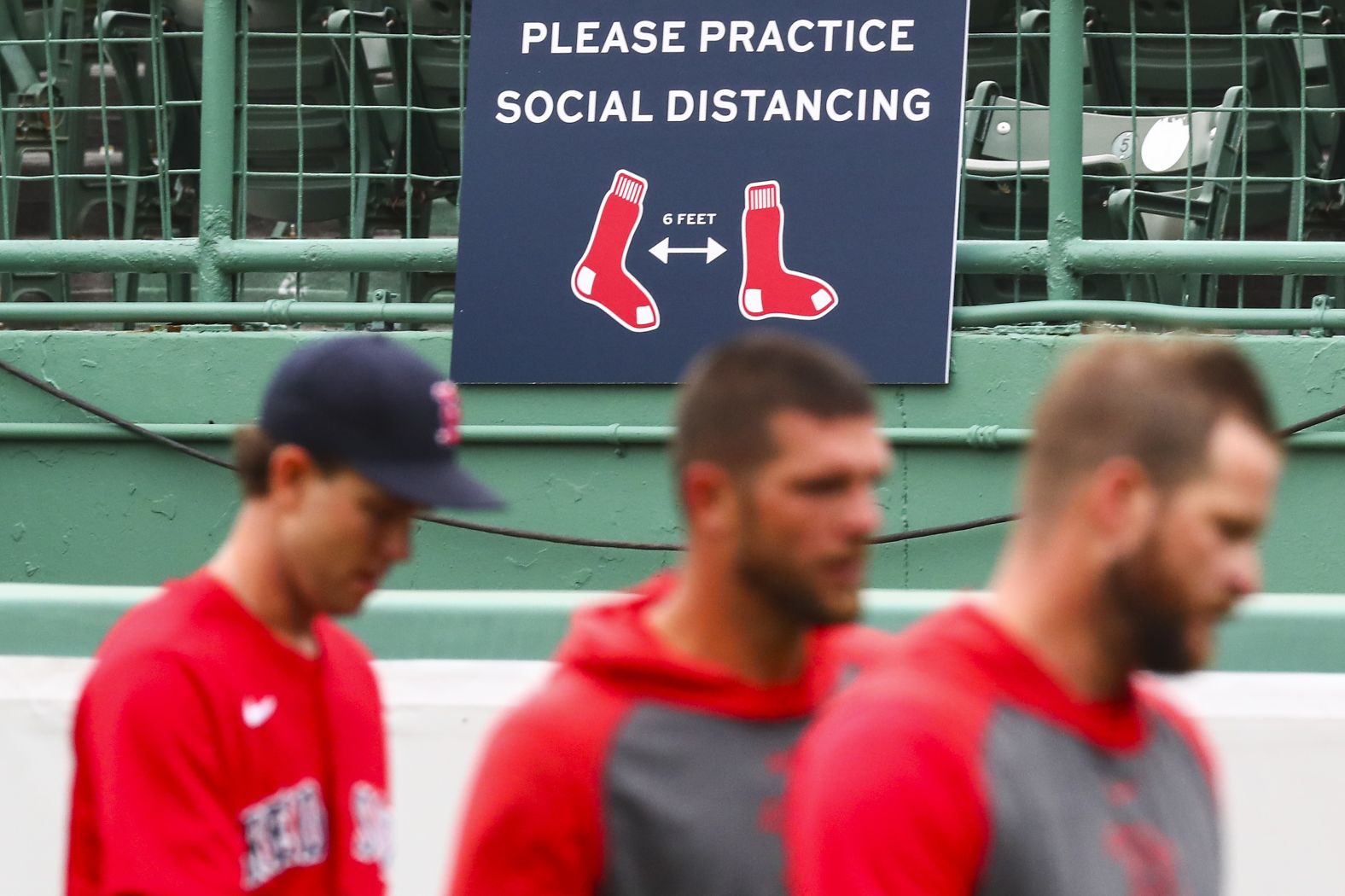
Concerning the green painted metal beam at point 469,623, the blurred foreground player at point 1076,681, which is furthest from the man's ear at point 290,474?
the green painted metal beam at point 469,623

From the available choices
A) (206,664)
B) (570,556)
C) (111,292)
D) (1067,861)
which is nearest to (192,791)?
(206,664)

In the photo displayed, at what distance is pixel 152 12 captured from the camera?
619 centimetres

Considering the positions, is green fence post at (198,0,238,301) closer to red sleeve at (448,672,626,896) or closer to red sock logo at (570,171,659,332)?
red sock logo at (570,171,659,332)

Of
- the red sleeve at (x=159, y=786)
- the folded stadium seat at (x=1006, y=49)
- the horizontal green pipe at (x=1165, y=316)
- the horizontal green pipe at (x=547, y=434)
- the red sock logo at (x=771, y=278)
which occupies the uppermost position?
the folded stadium seat at (x=1006, y=49)

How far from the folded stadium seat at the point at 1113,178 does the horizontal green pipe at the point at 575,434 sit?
705mm

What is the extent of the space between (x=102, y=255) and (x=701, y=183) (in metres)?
1.78

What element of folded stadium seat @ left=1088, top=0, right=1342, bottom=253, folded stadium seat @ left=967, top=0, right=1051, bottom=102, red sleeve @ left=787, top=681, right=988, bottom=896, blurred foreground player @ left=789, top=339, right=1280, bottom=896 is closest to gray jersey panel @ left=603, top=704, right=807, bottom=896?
blurred foreground player @ left=789, top=339, right=1280, bottom=896

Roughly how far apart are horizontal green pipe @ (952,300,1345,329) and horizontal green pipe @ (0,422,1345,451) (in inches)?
12.1

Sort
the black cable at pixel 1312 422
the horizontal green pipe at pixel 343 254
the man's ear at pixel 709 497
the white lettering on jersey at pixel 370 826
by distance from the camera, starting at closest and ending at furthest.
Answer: the man's ear at pixel 709 497, the white lettering on jersey at pixel 370 826, the black cable at pixel 1312 422, the horizontal green pipe at pixel 343 254

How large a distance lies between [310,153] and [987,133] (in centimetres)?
204

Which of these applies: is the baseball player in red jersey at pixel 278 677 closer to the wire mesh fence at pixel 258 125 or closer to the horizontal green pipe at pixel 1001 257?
the horizontal green pipe at pixel 1001 257

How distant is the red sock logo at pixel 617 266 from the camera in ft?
18.8

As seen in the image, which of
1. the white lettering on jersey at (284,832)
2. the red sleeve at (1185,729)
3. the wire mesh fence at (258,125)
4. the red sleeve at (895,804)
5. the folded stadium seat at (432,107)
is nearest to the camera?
the red sleeve at (895,804)

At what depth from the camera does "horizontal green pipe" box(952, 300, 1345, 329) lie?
18.2 ft
